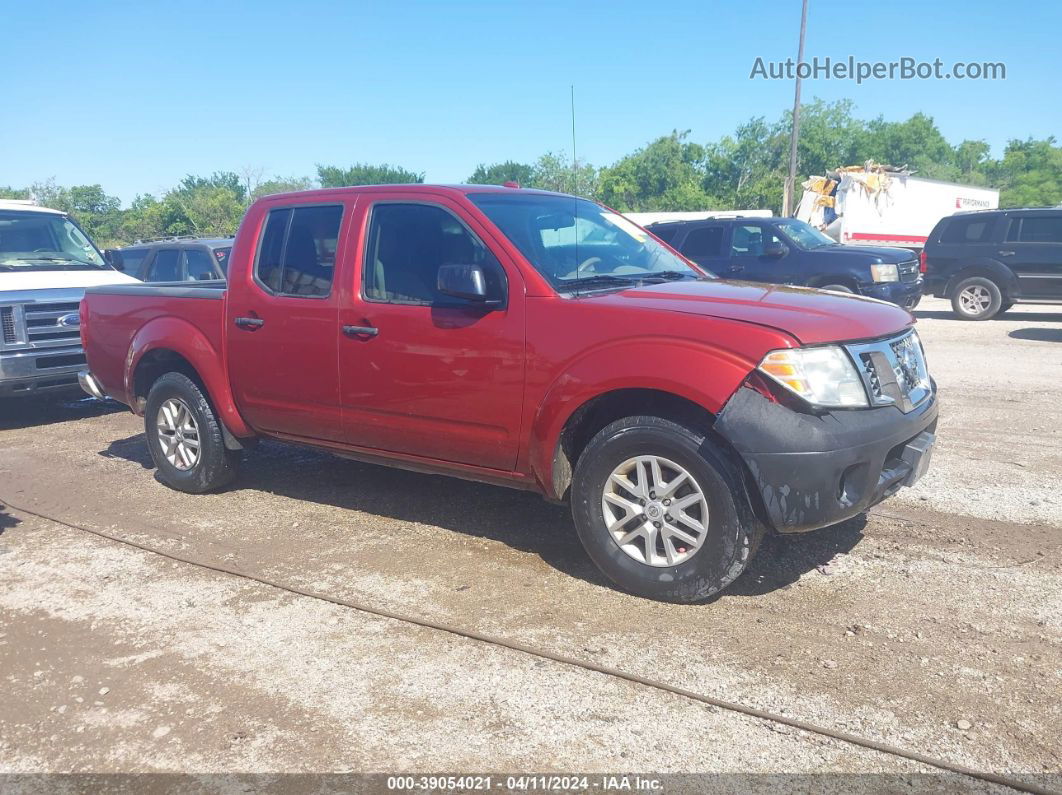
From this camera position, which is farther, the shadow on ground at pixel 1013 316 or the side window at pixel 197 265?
the shadow on ground at pixel 1013 316

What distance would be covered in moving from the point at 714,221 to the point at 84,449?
30.6 ft

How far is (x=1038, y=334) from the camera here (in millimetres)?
13289

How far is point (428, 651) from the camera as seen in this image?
3.67 metres

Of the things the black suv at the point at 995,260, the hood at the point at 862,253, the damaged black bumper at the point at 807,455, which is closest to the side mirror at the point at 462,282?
the damaged black bumper at the point at 807,455

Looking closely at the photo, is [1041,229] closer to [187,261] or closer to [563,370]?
[187,261]

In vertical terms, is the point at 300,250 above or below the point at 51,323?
above

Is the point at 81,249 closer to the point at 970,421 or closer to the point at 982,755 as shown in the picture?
the point at 970,421

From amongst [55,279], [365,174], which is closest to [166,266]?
[55,279]

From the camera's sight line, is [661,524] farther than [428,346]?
No

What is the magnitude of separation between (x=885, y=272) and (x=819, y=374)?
9953 mm

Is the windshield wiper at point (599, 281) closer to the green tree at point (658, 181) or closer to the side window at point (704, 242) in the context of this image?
the side window at point (704, 242)

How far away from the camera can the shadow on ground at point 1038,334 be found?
1279 centimetres

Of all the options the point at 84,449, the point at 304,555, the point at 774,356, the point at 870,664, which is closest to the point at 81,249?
the point at 84,449

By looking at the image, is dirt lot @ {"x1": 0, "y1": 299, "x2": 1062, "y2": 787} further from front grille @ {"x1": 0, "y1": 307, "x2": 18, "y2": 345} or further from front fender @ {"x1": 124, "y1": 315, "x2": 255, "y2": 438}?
front grille @ {"x1": 0, "y1": 307, "x2": 18, "y2": 345}
